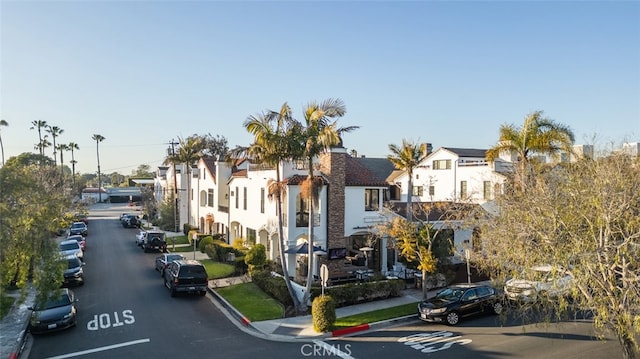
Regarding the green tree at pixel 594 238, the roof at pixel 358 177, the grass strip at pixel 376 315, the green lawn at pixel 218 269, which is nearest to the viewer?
the green tree at pixel 594 238

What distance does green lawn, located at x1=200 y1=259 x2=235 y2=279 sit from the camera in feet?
89.0

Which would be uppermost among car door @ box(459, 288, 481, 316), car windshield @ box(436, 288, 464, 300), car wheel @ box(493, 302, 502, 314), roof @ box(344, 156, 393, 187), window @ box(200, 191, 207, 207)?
roof @ box(344, 156, 393, 187)

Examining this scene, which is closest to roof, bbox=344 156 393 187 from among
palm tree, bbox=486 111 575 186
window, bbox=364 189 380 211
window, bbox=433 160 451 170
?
window, bbox=364 189 380 211

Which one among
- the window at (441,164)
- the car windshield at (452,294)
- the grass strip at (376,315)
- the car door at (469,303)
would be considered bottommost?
the grass strip at (376,315)

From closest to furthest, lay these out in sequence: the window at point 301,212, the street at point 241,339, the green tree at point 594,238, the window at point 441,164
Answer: the green tree at point 594,238, the street at point 241,339, the window at point 301,212, the window at point 441,164

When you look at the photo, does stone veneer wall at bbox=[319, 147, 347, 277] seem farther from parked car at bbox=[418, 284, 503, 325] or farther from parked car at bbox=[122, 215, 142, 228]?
parked car at bbox=[122, 215, 142, 228]

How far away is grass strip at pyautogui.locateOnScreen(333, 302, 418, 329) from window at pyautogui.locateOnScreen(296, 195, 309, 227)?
821 centimetres

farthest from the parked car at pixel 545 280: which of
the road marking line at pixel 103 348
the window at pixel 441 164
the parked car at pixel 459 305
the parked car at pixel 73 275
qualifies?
the window at pixel 441 164

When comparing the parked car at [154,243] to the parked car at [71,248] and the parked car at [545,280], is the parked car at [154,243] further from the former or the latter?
the parked car at [545,280]

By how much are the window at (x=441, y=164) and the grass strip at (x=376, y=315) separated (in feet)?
74.8

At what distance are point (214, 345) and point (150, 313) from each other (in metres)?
5.35

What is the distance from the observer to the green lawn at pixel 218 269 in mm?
27141

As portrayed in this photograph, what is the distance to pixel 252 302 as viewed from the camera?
21.2 meters

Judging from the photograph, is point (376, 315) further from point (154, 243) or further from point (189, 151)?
point (189, 151)
